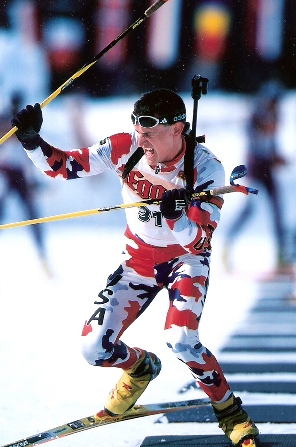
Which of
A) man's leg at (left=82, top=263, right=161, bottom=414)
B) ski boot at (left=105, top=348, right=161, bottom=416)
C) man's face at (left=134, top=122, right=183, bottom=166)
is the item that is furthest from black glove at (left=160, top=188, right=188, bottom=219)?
ski boot at (left=105, top=348, right=161, bottom=416)

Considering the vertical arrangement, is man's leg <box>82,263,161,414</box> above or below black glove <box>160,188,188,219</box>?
below

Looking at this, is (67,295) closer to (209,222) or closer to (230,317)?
(230,317)

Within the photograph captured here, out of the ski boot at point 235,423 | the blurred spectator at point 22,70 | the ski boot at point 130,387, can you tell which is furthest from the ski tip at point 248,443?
the blurred spectator at point 22,70

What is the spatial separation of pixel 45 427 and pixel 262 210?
2287 mm

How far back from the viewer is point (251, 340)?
12.8 feet

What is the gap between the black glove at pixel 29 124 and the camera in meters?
2.86

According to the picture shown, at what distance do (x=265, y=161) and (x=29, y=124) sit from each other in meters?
2.23

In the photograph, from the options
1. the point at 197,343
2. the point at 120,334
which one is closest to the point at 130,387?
the point at 120,334

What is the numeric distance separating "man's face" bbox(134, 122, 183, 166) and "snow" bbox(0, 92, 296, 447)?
46.7 inches

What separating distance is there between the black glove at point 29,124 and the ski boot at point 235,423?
1317mm

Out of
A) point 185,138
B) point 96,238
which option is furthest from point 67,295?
point 185,138

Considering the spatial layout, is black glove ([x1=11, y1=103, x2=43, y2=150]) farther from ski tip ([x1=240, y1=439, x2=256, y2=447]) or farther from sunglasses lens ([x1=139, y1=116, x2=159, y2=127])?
ski tip ([x1=240, y1=439, x2=256, y2=447])

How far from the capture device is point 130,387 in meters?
3.11

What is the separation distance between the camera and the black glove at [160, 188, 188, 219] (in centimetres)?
255
